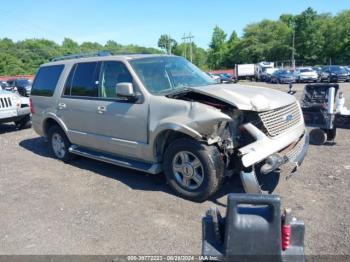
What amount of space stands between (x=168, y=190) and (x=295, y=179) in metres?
1.94

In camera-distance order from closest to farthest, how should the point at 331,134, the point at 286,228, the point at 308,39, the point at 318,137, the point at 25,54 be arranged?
the point at 286,228 < the point at 318,137 < the point at 331,134 < the point at 308,39 < the point at 25,54

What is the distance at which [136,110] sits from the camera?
5.24 m

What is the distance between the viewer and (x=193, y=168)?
15.6 ft

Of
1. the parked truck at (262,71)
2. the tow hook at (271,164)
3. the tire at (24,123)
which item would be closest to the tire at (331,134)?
the tow hook at (271,164)

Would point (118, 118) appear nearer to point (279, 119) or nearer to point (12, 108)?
point (279, 119)

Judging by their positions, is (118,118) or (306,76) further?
(306,76)

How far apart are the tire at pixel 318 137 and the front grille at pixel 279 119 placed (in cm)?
259

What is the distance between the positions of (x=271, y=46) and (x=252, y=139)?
9232 cm

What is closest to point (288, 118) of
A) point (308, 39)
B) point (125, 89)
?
point (125, 89)

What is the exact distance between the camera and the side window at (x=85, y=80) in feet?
19.9

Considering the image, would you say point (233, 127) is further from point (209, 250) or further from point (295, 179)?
point (209, 250)

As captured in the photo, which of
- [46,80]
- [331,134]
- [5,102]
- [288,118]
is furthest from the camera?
[5,102]

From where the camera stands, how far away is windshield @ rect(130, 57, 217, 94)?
5375 millimetres

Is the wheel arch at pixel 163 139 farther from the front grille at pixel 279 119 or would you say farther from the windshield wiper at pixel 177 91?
the front grille at pixel 279 119
